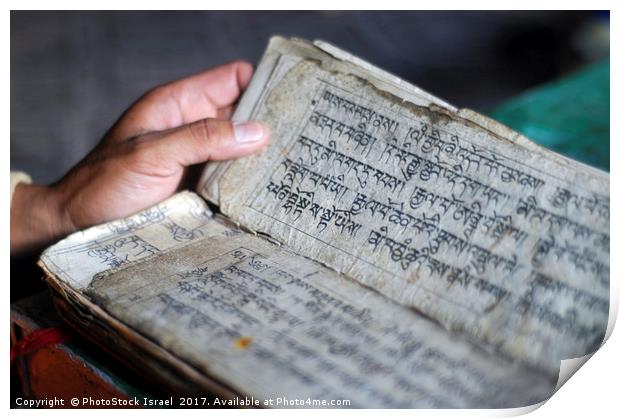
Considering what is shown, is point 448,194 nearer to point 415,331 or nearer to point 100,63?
point 415,331

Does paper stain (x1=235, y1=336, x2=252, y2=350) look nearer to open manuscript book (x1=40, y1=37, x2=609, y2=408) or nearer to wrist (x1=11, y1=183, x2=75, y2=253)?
open manuscript book (x1=40, y1=37, x2=609, y2=408)

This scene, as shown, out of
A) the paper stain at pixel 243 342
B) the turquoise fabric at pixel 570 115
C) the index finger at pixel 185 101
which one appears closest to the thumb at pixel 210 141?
the index finger at pixel 185 101

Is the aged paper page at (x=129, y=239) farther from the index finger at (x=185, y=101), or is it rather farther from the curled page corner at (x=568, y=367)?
the curled page corner at (x=568, y=367)

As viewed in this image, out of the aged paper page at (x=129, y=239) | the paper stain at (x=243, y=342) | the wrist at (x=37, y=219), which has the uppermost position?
the aged paper page at (x=129, y=239)

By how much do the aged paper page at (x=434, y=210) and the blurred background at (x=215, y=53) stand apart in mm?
1123

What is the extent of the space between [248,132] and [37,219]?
35 cm

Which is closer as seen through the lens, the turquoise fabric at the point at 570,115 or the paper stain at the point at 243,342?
the paper stain at the point at 243,342

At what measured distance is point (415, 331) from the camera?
0.60 meters

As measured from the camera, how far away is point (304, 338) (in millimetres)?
580

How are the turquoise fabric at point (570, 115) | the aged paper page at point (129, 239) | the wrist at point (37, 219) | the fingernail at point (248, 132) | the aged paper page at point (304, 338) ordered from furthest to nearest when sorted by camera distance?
the turquoise fabric at point (570, 115) < the wrist at point (37, 219) < the fingernail at point (248, 132) < the aged paper page at point (129, 239) < the aged paper page at point (304, 338)

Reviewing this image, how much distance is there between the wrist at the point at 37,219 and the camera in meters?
0.90

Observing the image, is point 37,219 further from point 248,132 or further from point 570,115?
point 570,115

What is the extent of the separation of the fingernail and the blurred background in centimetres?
107
